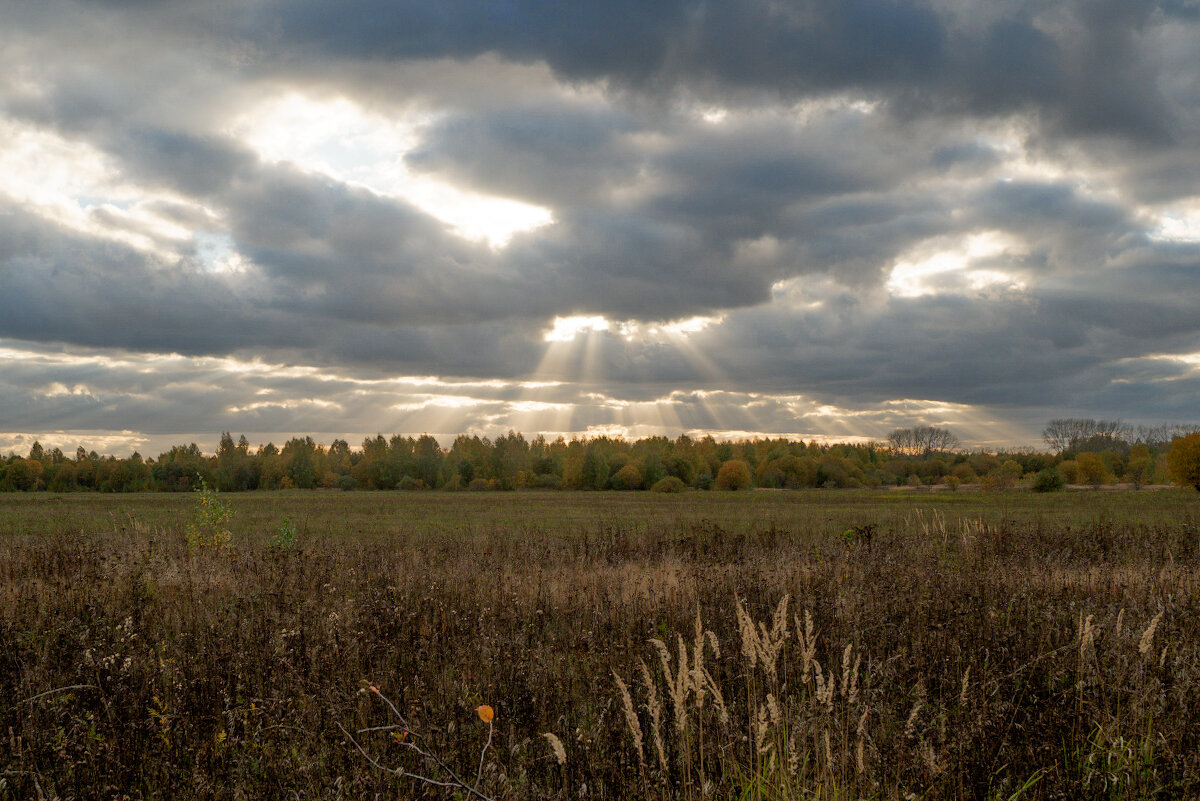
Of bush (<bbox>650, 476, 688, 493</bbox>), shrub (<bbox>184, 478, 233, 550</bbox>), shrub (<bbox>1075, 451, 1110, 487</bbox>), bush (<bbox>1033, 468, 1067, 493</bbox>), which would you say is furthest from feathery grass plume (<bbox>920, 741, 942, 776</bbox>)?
shrub (<bbox>1075, 451, 1110, 487</bbox>)

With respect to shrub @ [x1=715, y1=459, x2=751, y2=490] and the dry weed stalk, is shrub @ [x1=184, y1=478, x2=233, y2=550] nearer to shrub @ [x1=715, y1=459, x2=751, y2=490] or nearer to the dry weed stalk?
the dry weed stalk

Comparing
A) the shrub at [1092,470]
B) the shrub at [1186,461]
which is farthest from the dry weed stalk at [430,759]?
the shrub at [1092,470]

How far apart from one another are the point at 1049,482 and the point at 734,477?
46736 mm


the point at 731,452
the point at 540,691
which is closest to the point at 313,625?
the point at 540,691

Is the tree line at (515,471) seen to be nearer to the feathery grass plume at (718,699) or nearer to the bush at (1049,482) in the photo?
the bush at (1049,482)

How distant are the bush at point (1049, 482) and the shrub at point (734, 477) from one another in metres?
44.2

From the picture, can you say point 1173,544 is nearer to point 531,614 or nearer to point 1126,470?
point 531,614

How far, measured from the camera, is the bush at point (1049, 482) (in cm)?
8512

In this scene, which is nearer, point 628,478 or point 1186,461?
point 1186,461

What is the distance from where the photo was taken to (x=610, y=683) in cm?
621

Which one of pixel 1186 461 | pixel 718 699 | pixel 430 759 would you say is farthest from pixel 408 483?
pixel 718 699

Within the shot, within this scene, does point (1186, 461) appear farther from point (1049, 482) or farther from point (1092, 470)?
point (1092, 470)

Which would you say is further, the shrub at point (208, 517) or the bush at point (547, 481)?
the bush at point (547, 481)

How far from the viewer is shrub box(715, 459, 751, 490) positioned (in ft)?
392
